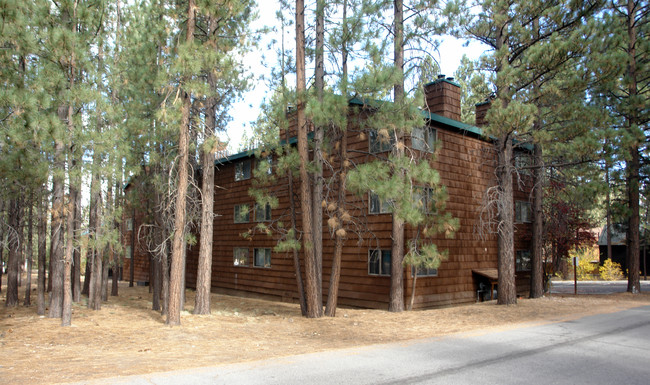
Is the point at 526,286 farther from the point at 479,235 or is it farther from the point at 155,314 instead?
the point at 155,314

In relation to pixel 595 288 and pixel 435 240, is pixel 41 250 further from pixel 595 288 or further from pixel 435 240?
pixel 595 288

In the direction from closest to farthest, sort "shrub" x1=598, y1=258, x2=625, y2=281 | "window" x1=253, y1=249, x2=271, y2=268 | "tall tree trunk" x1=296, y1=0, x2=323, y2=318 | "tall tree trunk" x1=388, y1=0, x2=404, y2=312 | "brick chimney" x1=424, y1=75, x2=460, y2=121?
"tall tree trunk" x1=296, y1=0, x2=323, y2=318 → "tall tree trunk" x1=388, y1=0, x2=404, y2=312 → "brick chimney" x1=424, y1=75, x2=460, y2=121 → "window" x1=253, y1=249, x2=271, y2=268 → "shrub" x1=598, y1=258, x2=625, y2=281

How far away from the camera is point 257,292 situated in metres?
19.0

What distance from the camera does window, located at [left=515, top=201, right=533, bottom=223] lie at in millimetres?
18453

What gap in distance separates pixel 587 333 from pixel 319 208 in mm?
6599

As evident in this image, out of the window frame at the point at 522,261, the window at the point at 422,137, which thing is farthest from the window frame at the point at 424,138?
the window frame at the point at 522,261

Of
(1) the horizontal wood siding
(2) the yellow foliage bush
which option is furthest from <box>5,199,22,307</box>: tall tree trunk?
(2) the yellow foliage bush

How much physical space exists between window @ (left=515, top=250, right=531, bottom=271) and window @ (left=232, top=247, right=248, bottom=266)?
11098mm

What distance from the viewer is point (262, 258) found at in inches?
752

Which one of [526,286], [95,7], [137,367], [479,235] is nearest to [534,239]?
[479,235]

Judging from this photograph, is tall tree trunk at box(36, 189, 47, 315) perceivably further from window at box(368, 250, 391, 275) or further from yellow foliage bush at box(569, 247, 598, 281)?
yellow foliage bush at box(569, 247, 598, 281)

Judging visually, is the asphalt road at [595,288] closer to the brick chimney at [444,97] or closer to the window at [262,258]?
the brick chimney at [444,97]

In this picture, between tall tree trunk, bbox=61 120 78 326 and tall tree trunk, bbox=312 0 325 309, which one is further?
tall tree trunk, bbox=312 0 325 309

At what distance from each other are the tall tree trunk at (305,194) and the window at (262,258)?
7.04 m
